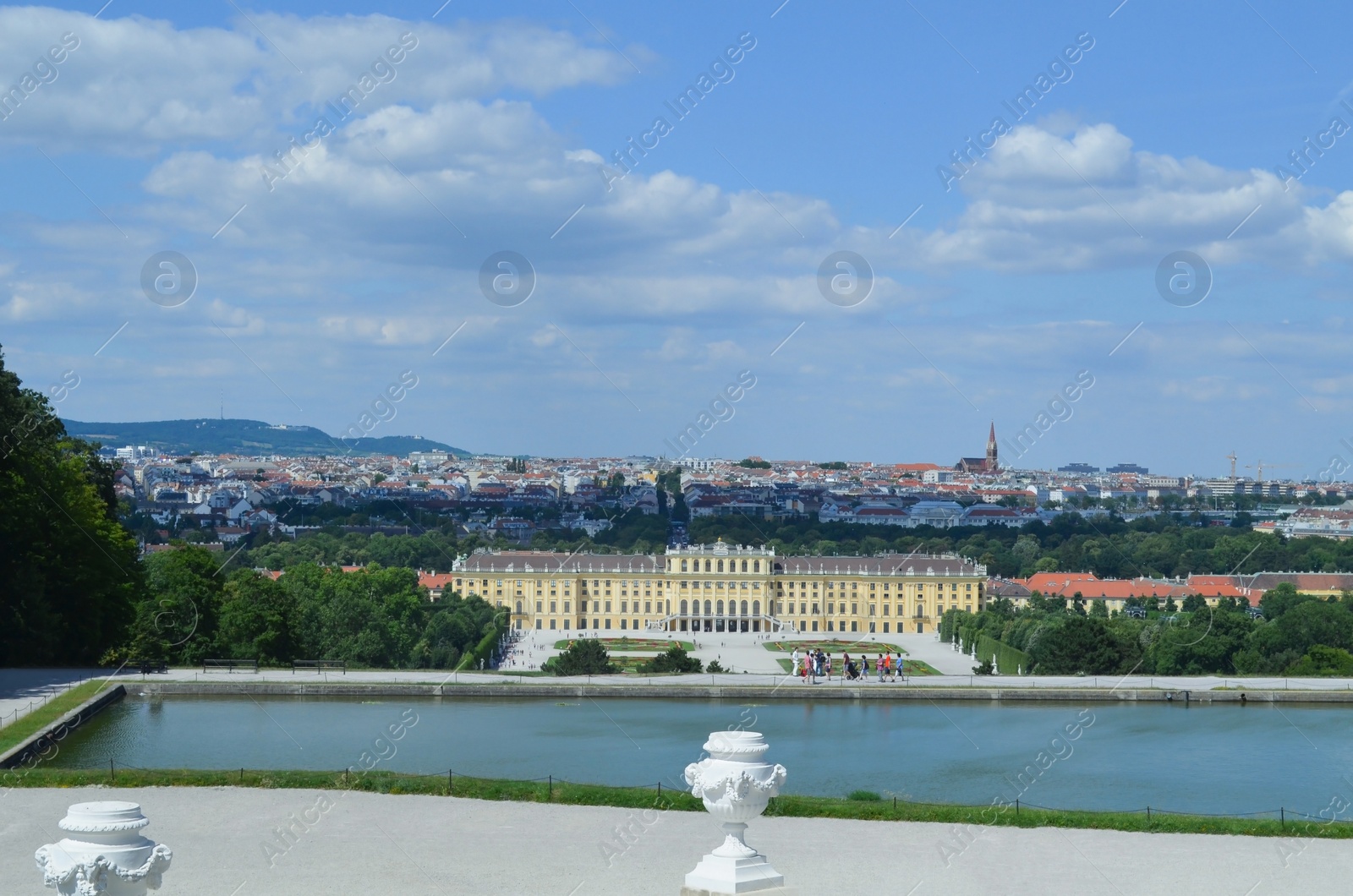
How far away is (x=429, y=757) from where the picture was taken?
14836 mm

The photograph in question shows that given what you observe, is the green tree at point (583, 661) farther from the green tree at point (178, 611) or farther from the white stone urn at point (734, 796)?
the white stone urn at point (734, 796)

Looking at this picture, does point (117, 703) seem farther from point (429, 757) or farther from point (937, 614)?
point (937, 614)

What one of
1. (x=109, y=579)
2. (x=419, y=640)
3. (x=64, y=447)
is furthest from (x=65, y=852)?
(x=419, y=640)

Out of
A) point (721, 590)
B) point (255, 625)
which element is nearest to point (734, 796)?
point (255, 625)

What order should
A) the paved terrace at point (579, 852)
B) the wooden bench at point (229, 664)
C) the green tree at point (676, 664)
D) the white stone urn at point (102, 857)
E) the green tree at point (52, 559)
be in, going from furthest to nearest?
1. the green tree at point (676, 664)
2. the wooden bench at point (229, 664)
3. the green tree at point (52, 559)
4. the paved terrace at point (579, 852)
5. the white stone urn at point (102, 857)

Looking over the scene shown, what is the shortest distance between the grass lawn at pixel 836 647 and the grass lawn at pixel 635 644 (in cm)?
287

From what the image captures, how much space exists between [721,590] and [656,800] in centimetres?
5443

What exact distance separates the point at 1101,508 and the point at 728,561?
3028 inches

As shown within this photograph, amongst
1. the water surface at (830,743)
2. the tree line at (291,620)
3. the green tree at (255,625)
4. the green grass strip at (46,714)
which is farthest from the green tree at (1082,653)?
the green grass strip at (46,714)

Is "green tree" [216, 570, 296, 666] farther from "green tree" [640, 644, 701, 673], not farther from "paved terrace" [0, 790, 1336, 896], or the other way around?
"paved terrace" [0, 790, 1336, 896]

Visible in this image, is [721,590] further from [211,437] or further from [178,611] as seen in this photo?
[211,437]

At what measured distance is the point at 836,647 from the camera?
49.7 m

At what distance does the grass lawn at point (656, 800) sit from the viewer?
1099 cm

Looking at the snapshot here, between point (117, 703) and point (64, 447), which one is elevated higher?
point (64, 447)
